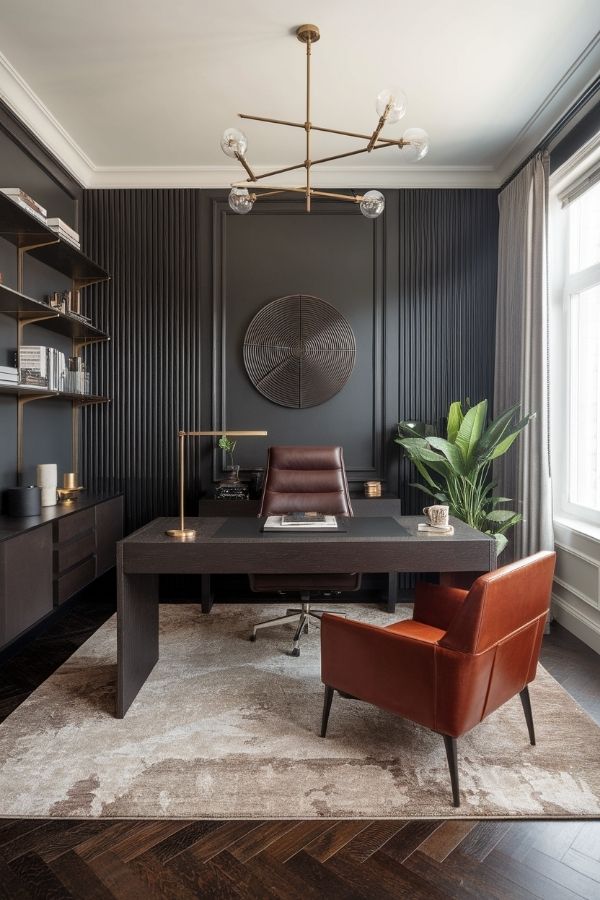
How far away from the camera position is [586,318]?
328 cm

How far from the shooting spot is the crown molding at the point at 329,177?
3826 millimetres

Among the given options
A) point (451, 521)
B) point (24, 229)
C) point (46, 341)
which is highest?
point (24, 229)

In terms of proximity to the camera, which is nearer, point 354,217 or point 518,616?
point 518,616

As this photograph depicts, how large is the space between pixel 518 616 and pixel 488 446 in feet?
5.40

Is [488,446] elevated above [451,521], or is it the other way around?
[488,446]

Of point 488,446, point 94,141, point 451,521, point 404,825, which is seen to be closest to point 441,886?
point 404,825

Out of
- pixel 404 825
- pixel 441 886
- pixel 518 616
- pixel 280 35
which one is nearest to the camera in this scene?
pixel 441 886

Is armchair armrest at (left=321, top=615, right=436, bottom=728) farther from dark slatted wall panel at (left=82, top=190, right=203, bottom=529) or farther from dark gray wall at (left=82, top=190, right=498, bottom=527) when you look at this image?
dark slatted wall panel at (left=82, top=190, right=203, bottom=529)

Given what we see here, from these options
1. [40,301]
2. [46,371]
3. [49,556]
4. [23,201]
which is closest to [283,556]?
[49,556]

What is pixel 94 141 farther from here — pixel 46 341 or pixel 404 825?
pixel 404 825

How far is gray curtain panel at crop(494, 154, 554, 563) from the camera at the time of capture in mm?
3232

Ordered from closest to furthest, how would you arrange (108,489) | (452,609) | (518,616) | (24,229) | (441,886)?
(441,886) < (518,616) < (452,609) < (24,229) < (108,489)

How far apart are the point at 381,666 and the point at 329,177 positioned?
3.28m

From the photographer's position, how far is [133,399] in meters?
3.91
